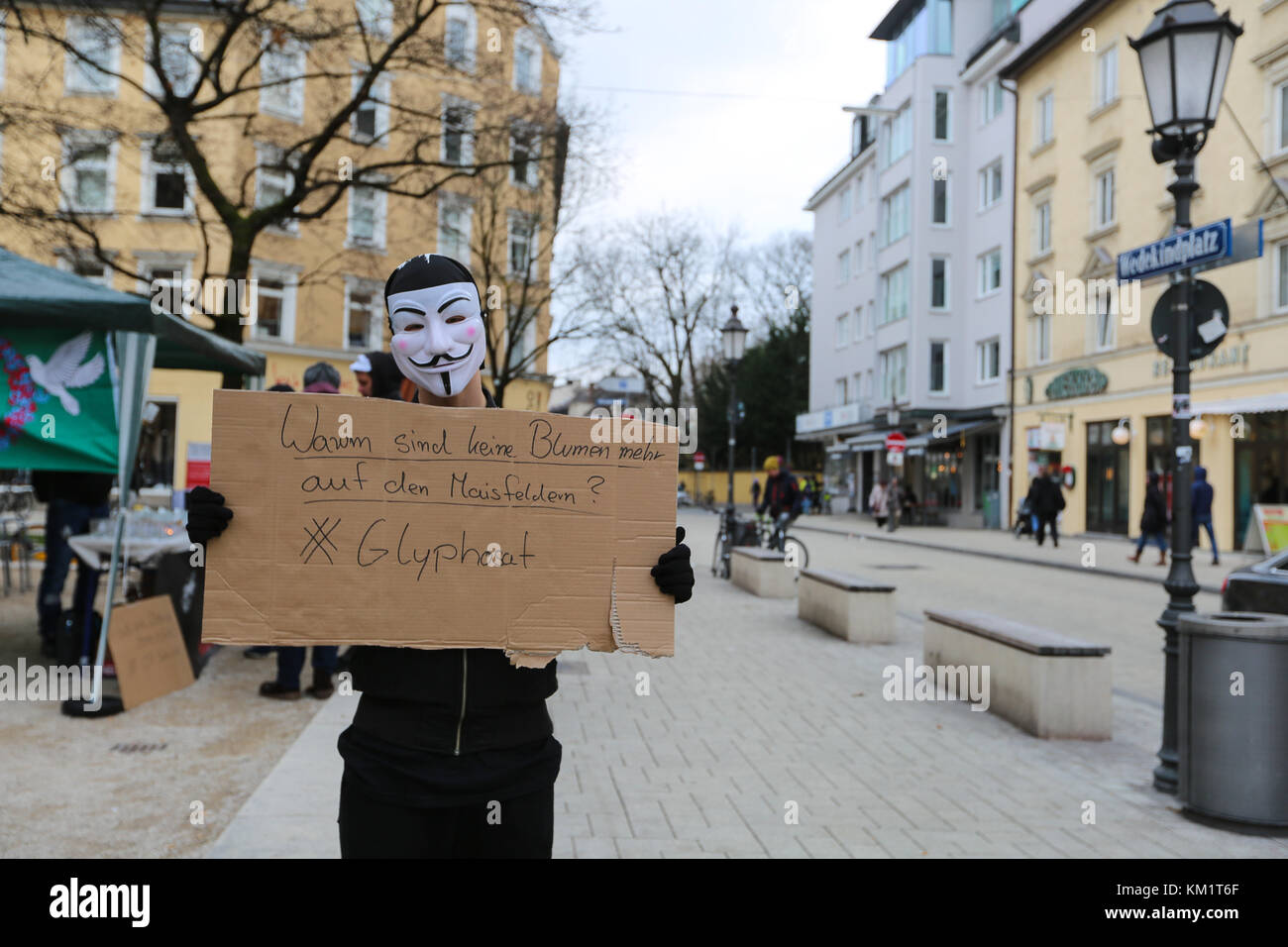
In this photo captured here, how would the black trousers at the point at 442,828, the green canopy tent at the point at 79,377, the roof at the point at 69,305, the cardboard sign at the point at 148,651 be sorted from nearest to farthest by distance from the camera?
the black trousers at the point at 442,828
the roof at the point at 69,305
the green canopy tent at the point at 79,377
the cardboard sign at the point at 148,651

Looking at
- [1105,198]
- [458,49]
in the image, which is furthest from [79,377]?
[1105,198]

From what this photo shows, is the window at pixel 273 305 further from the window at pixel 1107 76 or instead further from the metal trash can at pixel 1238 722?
the metal trash can at pixel 1238 722

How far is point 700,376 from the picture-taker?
67875 mm

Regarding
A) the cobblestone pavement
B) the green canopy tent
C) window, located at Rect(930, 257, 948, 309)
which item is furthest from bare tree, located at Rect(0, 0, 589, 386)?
window, located at Rect(930, 257, 948, 309)

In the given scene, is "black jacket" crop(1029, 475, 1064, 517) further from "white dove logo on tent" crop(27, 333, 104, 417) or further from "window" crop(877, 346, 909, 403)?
"white dove logo on tent" crop(27, 333, 104, 417)

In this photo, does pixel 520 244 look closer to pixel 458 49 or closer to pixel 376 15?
pixel 458 49

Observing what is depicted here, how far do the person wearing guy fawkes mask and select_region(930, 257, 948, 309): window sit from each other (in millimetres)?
39616

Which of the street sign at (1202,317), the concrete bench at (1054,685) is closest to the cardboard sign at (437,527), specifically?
the street sign at (1202,317)

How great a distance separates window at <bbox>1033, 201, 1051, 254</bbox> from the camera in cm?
3219

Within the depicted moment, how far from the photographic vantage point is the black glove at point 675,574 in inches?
90.7

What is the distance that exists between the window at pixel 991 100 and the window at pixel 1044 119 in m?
3.07

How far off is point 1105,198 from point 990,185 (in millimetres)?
8470

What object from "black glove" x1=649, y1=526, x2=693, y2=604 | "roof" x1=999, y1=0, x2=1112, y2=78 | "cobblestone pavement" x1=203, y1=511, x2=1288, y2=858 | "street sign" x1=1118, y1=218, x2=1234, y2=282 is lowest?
"cobblestone pavement" x1=203, y1=511, x2=1288, y2=858
